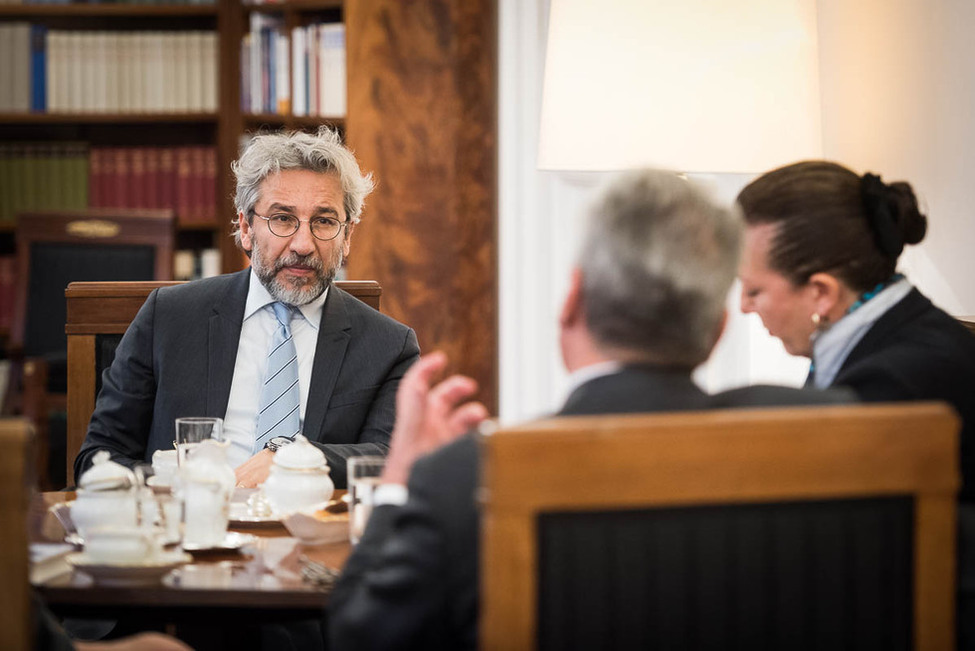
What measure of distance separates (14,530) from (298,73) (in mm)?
3791

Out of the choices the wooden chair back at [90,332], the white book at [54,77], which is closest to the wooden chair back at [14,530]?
the wooden chair back at [90,332]

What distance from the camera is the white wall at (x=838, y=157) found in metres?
2.55

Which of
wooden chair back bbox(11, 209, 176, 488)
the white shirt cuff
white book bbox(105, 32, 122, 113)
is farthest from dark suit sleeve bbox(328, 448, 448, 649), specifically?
white book bbox(105, 32, 122, 113)

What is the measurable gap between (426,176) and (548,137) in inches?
52.2

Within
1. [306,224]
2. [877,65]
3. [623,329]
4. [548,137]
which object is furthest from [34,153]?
[623,329]

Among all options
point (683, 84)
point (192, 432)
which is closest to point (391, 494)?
point (192, 432)

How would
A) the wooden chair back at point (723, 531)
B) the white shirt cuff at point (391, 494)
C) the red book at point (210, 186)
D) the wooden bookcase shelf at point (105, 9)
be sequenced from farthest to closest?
the red book at point (210, 186) < the wooden bookcase shelf at point (105, 9) < the white shirt cuff at point (391, 494) < the wooden chair back at point (723, 531)

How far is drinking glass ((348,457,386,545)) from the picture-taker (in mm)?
1587

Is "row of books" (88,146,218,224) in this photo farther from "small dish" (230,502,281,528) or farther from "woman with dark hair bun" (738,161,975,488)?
"woman with dark hair bun" (738,161,975,488)

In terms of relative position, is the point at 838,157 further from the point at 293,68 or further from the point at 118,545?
the point at 293,68

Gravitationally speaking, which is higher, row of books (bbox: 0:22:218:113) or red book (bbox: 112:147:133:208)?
row of books (bbox: 0:22:218:113)

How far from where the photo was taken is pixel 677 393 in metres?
1.19

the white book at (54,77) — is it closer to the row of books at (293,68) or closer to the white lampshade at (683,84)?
the row of books at (293,68)

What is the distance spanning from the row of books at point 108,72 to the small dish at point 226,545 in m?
3.48
